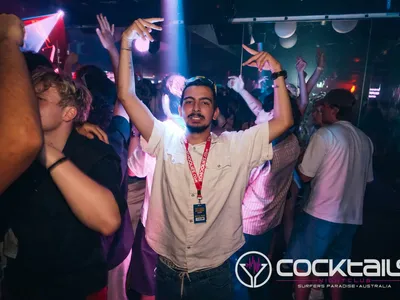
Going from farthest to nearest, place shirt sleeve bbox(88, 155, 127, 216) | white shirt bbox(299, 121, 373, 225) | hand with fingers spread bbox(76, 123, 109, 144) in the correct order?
white shirt bbox(299, 121, 373, 225)
hand with fingers spread bbox(76, 123, 109, 144)
shirt sleeve bbox(88, 155, 127, 216)

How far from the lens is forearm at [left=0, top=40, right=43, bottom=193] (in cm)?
70

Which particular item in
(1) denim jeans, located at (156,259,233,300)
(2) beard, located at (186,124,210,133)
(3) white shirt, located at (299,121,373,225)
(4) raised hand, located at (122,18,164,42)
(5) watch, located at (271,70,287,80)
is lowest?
(1) denim jeans, located at (156,259,233,300)

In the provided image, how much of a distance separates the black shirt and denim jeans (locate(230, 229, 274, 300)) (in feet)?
5.74

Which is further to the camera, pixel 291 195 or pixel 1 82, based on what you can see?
pixel 291 195

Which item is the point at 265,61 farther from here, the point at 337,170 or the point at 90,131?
the point at 337,170

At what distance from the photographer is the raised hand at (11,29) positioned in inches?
33.8

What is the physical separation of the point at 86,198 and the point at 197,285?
1.11 meters

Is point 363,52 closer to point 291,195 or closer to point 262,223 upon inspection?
point 291,195

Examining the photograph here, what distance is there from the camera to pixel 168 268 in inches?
77.3

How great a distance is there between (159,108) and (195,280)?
→ 82.4 inches

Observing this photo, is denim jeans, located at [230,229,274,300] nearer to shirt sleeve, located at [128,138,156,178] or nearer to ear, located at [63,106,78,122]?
shirt sleeve, located at [128,138,156,178]

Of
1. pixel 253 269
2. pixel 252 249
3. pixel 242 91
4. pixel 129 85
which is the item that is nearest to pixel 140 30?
pixel 129 85

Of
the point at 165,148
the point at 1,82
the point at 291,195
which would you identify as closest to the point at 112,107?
the point at 165,148

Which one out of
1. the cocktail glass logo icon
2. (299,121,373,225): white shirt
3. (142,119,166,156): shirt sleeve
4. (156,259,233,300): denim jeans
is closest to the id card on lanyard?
(142,119,166,156): shirt sleeve
